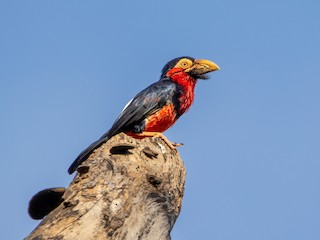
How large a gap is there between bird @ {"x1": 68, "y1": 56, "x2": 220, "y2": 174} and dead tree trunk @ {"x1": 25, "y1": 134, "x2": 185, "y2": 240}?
1.69 metres

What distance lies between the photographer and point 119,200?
4688 millimetres

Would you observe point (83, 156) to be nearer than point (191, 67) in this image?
Yes

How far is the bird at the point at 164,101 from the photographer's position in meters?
7.50

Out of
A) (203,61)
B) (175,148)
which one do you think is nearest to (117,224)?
(175,148)

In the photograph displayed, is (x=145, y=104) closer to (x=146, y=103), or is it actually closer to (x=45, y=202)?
(x=146, y=103)

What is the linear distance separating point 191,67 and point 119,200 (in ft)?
13.1

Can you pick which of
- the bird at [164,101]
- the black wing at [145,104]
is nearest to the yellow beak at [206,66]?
the bird at [164,101]

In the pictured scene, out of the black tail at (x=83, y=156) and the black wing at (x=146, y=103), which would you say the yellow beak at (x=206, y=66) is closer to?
the black wing at (x=146, y=103)

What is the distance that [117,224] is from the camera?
4.56 meters

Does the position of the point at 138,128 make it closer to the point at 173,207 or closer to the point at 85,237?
the point at 173,207

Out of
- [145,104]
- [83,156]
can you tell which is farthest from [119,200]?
[145,104]

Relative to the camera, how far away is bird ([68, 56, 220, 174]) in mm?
7496

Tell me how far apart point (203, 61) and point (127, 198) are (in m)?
4.00

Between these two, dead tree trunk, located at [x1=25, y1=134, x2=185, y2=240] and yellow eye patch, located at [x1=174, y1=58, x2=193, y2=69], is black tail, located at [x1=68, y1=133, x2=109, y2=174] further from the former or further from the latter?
yellow eye patch, located at [x1=174, y1=58, x2=193, y2=69]
